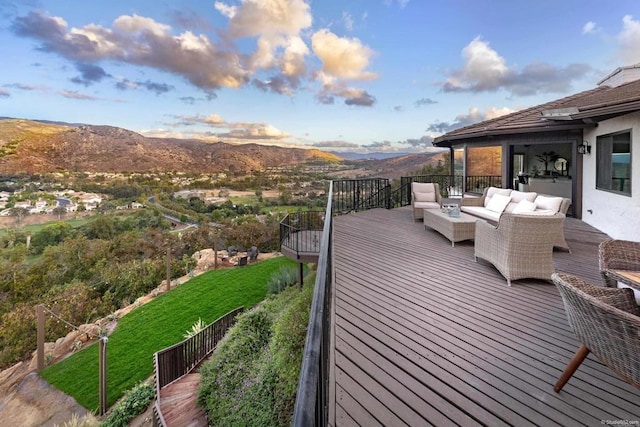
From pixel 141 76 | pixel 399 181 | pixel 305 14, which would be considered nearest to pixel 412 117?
pixel 305 14

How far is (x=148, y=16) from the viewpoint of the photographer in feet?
72.0

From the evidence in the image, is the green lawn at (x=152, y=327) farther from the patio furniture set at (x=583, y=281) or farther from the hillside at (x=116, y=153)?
the hillside at (x=116, y=153)

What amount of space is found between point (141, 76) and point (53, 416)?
96.2 ft

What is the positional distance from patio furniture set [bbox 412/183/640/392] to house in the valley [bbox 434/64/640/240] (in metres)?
1.33

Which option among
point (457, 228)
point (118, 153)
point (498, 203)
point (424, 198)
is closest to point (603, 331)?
point (457, 228)

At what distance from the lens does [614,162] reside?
5.27 metres

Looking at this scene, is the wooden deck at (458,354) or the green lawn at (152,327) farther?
the green lawn at (152,327)

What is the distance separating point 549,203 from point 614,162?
6.11 feet

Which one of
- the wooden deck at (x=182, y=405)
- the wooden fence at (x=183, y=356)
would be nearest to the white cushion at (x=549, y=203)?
the wooden deck at (x=182, y=405)

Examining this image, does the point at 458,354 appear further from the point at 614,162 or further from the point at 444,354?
the point at 614,162

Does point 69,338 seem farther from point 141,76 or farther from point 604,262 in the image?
point 141,76

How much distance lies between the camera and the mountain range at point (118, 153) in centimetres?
2527

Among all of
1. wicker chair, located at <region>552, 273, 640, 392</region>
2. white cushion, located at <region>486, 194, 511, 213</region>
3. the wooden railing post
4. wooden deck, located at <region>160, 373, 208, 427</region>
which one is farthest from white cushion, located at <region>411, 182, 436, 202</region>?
the wooden railing post

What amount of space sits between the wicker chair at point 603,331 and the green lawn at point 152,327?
11.3 metres
